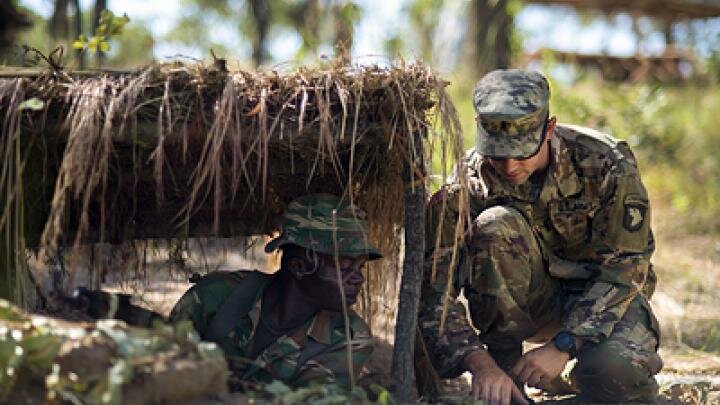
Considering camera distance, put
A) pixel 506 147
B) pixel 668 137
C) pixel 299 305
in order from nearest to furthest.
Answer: pixel 506 147 → pixel 299 305 → pixel 668 137

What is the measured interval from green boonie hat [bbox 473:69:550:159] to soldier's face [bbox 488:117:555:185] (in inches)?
2.5

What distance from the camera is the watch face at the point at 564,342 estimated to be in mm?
4031

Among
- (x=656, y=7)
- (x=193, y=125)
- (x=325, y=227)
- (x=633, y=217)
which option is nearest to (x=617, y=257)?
(x=633, y=217)

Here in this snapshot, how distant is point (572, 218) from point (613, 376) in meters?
0.66

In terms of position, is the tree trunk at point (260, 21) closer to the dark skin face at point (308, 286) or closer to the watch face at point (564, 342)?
the dark skin face at point (308, 286)

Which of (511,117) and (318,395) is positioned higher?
(511,117)

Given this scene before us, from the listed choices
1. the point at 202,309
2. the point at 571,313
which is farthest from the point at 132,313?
the point at 571,313

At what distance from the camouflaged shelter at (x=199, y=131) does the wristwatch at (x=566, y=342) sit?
59cm

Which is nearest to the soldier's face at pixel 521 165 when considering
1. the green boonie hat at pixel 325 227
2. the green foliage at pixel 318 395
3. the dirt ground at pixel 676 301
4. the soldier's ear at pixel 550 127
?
the soldier's ear at pixel 550 127

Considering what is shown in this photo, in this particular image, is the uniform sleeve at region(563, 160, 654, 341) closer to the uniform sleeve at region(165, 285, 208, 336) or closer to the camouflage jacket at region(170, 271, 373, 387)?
the camouflage jacket at region(170, 271, 373, 387)

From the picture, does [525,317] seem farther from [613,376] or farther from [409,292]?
[409,292]

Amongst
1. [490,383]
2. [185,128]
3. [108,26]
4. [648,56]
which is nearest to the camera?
[185,128]

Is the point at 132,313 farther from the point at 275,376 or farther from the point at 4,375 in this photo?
the point at 4,375

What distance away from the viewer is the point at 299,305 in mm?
4066
